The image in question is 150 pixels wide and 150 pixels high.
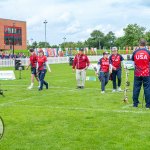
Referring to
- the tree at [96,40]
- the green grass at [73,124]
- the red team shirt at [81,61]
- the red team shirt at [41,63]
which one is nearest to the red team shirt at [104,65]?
the red team shirt at [81,61]

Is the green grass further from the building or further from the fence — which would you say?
the building

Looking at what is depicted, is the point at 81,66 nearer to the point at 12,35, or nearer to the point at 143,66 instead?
the point at 143,66

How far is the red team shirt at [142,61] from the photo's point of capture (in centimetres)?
1212

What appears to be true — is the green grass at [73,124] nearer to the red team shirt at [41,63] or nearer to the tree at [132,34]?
the red team shirt at [41,63]

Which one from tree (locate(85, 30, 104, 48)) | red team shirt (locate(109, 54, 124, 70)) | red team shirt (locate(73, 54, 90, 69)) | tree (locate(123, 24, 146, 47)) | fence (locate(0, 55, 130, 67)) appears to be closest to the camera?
red team shirt (locate(109, 54, 124, 70))

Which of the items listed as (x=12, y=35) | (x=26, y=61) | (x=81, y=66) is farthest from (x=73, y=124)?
(x=12, y=35)

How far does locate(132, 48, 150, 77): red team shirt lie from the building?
331ft

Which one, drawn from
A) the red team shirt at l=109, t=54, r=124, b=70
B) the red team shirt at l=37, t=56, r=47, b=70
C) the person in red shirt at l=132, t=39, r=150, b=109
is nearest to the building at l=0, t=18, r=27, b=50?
the red team shirt at l=37, t=56, r=47, b=70

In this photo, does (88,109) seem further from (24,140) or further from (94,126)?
(24,140)

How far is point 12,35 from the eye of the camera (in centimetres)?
11975

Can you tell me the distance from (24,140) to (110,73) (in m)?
9.77

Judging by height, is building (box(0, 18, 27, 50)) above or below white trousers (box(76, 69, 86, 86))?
above

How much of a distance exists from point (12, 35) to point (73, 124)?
112 meters

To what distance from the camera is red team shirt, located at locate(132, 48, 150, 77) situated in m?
12.1
